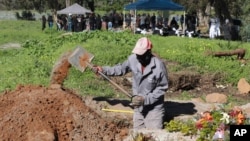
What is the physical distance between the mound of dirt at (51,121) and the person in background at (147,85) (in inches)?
23.0

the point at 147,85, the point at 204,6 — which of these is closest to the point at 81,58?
the point at 147,85

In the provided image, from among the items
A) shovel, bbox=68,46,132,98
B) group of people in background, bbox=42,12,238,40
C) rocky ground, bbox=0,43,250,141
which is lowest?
group of people in background, bbox=42,12,238,40

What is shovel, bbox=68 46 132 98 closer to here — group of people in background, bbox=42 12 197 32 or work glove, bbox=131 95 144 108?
work glove, bbox=131 95 144 108

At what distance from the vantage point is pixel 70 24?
38.3m

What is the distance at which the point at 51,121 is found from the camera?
7.43m

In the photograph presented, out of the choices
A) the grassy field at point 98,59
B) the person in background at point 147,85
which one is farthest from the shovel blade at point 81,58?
the grassy field at point 98,59

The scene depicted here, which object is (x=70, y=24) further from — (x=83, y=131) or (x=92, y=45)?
(x=83, y=131)

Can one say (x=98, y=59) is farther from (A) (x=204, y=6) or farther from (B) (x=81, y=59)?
(A) (x=204, y=6)

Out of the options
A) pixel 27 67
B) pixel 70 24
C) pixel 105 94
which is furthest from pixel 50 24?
pixel 105 94

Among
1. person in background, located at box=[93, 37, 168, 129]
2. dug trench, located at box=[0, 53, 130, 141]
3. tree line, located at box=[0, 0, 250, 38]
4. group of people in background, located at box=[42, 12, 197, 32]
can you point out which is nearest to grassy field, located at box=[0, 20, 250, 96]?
person in background, located at box=[93, 37, 168, 129]

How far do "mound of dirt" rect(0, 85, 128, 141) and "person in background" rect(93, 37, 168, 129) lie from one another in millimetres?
584

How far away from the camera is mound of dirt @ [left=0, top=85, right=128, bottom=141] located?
23.4ft

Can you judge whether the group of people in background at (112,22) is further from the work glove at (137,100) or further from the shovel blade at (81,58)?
the work glove at (137,100)

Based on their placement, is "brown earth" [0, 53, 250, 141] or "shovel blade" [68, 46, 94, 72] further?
"shovel blade" [68, 46, 94, 72]
